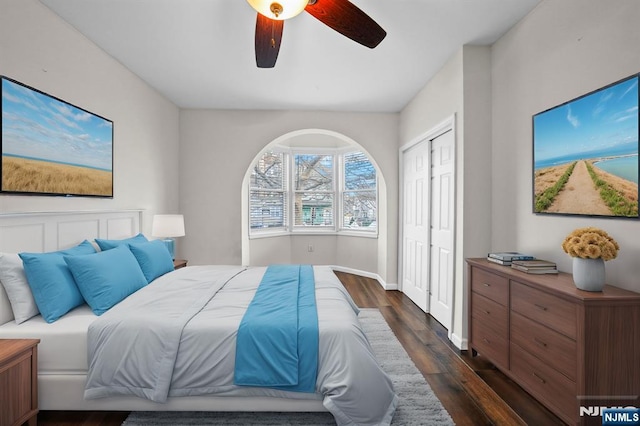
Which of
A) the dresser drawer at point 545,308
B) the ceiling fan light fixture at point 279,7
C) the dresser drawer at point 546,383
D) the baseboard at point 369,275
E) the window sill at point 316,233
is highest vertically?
the ceiling fan light fixture at point 279,7

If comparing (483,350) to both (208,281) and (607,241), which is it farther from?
(208,281)

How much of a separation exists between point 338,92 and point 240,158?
68.1 inches

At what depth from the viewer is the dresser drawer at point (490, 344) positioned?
7.72 ft

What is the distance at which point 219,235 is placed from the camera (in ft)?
16.2

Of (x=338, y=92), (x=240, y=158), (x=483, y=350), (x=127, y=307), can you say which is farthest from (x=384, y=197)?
(x=127, y=307)

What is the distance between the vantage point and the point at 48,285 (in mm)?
2049

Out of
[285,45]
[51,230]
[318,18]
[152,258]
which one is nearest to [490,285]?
[318,18]

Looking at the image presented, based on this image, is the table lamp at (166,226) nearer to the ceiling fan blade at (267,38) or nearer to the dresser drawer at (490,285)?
the ceiling fan blade at (267,38)

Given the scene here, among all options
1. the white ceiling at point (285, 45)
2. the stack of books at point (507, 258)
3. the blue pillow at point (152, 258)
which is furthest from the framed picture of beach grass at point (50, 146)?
the stack of books at point (507, 258)

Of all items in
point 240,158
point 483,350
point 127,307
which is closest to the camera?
point 127,307

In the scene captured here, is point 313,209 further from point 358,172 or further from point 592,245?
point 592,245

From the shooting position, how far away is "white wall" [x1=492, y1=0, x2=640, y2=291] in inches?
71.7

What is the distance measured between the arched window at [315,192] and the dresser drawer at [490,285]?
10.4 ft

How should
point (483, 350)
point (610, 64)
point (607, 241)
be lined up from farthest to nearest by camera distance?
point (483, 350), point (610, 64), point (607, 241)
